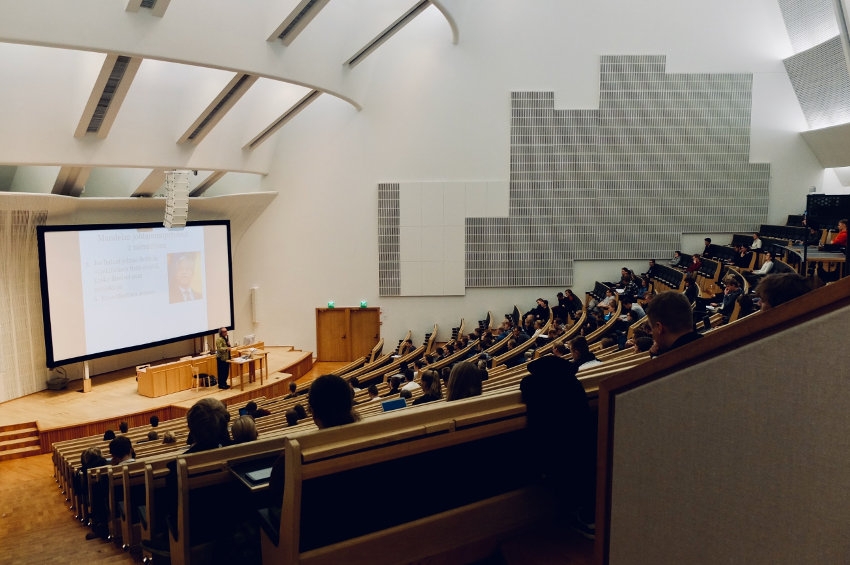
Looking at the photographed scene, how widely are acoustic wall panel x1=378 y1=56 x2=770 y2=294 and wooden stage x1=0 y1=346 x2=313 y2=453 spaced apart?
4973mm

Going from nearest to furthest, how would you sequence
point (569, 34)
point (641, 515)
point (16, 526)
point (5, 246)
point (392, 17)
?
1. point (641, 515)
2. point (16, 526)
3. point (5, 246)
4. point (392, 17)
5. point (569, 34)

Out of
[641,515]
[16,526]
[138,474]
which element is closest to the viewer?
[641,515]

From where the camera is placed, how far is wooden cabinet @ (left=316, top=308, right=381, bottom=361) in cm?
1348

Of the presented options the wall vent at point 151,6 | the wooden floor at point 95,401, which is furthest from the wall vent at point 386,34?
the wooden floor at point 95,401

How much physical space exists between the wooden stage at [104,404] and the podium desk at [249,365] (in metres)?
0.13

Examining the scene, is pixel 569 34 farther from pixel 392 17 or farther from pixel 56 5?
pixel 56 5

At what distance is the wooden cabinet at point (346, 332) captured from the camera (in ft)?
44.2

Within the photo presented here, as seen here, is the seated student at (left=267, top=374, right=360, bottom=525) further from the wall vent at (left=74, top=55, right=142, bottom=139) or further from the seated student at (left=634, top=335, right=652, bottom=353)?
the wall vent at (left=74, top=55, right=142, bottom=139)

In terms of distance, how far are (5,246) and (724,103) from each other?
13.3m

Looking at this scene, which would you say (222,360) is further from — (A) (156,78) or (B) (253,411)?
(B) (253,411)

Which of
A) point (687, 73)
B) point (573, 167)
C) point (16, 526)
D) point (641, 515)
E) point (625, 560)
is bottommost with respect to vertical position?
point (16, 526)

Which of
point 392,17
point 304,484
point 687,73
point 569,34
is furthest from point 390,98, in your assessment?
point 304,484

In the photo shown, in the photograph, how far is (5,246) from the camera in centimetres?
991

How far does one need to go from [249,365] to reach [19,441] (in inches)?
142
